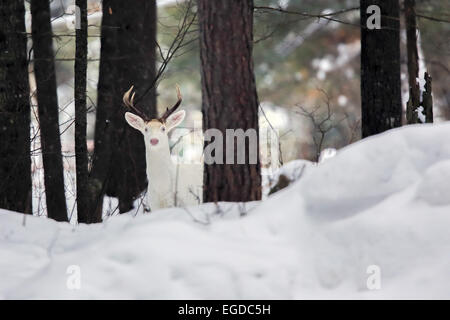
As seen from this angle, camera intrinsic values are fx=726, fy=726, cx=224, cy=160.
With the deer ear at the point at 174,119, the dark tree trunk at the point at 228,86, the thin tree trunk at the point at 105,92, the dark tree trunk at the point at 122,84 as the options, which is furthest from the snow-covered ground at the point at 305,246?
the dark tree trunk at the point at 122,84

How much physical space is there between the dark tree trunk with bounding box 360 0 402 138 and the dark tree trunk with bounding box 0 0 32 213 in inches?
149

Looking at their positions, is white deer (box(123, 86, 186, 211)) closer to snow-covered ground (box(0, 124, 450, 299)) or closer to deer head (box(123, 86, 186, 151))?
deer head (box(123, 86, 186, 151))

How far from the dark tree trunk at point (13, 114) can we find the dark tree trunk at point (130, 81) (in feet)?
10.4

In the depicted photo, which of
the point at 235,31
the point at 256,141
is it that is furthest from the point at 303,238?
the point at 235,31

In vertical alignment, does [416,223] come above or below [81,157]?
below

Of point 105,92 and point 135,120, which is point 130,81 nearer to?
point 105,92

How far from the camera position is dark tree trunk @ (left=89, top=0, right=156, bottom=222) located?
1110 centimetres

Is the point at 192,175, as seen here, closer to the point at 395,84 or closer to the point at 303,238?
the point at 395,84

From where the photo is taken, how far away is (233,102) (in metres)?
6.73

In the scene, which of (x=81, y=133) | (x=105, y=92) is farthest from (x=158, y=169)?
(x=105, y=92)

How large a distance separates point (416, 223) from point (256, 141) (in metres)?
2.10

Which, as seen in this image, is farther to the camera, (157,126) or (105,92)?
(105,92)

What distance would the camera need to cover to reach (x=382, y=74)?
26.7 ft

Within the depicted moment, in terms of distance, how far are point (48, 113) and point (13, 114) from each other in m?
2.64
